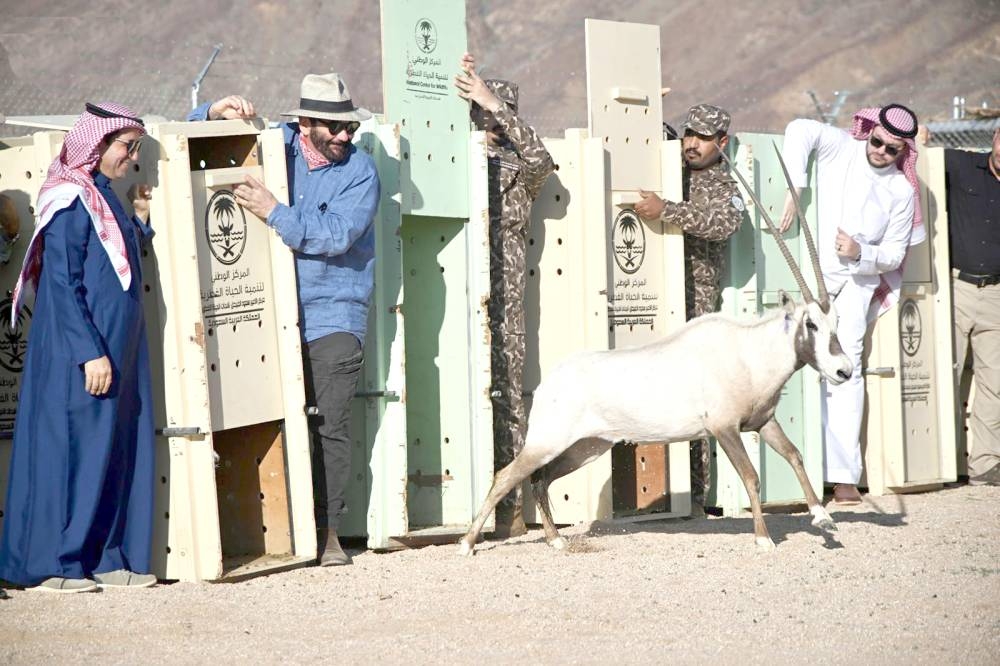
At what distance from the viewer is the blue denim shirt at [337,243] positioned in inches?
304

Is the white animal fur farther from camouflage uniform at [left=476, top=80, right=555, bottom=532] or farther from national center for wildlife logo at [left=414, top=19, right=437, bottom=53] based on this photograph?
national center for wildlife logo at [left=414, top=19, right=437, bottom=53]

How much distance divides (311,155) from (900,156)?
14.1 feet

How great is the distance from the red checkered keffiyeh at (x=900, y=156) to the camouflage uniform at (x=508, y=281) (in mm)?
2618

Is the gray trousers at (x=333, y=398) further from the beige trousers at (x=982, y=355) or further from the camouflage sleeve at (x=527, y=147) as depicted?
the beige trousers at (x=982, y=355)

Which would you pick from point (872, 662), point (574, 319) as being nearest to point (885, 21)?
point (574, 319)

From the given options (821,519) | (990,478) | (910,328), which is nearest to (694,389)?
(821,519)

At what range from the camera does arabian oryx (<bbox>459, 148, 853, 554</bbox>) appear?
8.08m

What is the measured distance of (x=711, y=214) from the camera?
9.36 meters

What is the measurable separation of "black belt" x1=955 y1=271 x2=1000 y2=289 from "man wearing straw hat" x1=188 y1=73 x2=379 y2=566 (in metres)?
5.40

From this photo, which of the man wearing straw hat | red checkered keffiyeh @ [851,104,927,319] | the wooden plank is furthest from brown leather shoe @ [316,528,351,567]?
red checkered keffiyeh @ [851,104,927,319]

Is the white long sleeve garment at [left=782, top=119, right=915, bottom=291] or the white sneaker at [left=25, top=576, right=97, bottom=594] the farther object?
the white long sleeve garment at [left=782, top=119, right=915, bottom=291]

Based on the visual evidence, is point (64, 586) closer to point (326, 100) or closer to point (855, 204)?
point (326, 100)

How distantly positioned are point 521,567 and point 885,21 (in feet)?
149

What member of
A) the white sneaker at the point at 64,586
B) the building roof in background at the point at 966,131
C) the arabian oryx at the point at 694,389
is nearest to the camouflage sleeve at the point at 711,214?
the arabian oryx at the point at 694,389
